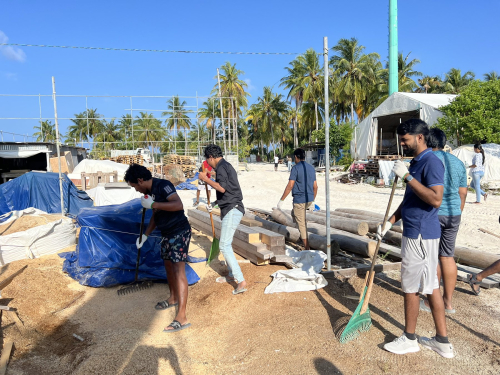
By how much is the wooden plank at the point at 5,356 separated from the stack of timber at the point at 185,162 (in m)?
21.1

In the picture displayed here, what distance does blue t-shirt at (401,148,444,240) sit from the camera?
2.59 m

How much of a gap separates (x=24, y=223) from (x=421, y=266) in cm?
683

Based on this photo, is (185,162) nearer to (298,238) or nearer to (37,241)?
(37,241)

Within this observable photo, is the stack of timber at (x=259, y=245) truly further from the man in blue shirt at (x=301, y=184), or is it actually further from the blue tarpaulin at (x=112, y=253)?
the blue tarpaulin at (x=112, y=253)

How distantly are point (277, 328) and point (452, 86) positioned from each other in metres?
47.1

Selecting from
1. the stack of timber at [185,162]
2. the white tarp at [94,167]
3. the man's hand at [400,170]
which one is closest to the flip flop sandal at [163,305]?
the man's hand at [400,170]

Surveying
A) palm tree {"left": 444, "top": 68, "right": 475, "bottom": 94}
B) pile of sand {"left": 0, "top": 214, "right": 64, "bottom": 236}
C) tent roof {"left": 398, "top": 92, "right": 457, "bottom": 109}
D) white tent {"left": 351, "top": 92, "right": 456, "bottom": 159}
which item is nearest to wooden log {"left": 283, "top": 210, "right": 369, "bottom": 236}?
pile of sand {"left": 0, "top": 214, "right": 64, "bottom": 236}

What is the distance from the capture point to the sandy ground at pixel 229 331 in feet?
9.11

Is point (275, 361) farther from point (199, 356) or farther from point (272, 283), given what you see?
point (272, 283)

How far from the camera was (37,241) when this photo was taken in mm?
5945

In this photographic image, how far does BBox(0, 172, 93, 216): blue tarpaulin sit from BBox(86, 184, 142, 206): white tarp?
18.2 inches

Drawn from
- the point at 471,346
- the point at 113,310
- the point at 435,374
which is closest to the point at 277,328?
the point at 435,374

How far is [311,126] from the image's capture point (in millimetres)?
45000

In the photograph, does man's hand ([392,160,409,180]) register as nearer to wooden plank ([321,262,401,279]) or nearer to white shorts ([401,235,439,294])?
white shorts ([401,235,439,294])
